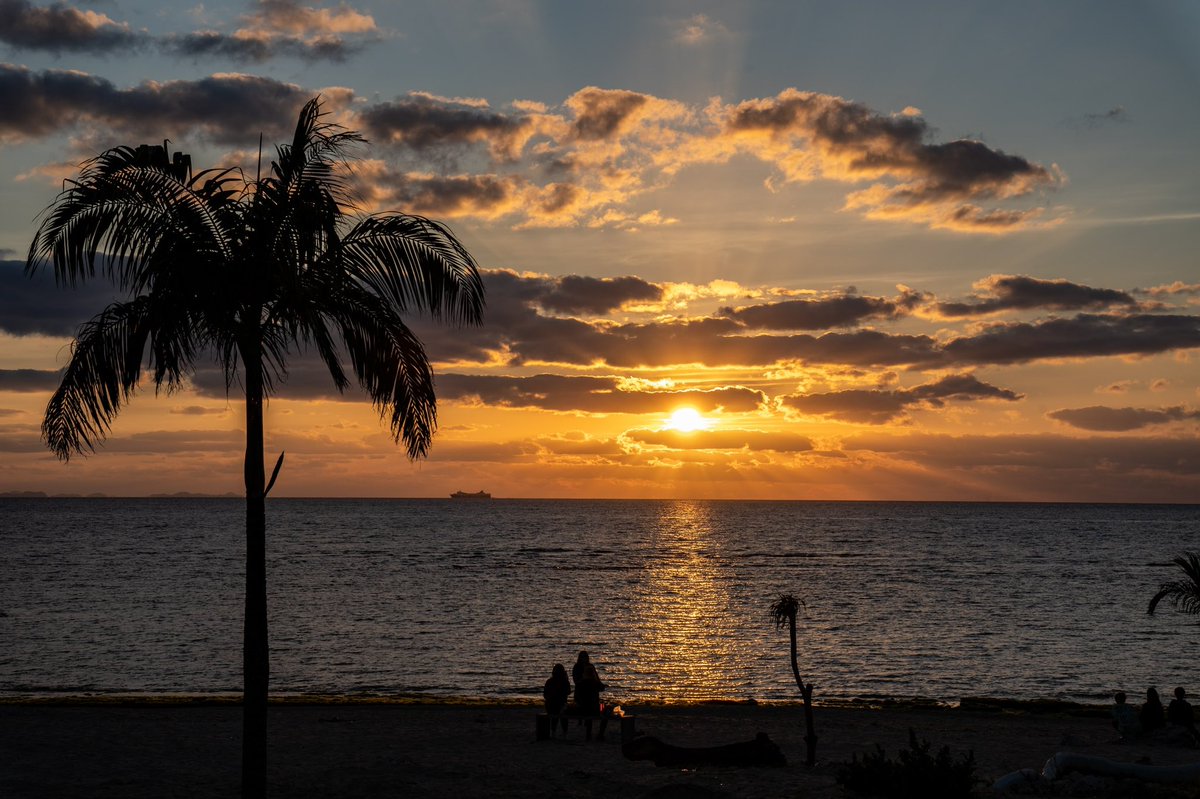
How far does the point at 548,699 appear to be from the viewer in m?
24.3

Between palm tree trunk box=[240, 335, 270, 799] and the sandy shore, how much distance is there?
14.6 ft

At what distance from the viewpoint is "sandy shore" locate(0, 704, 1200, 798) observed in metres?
18.4

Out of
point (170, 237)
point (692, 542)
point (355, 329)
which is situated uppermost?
point (170, 237)

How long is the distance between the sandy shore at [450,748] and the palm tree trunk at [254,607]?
4.46 m

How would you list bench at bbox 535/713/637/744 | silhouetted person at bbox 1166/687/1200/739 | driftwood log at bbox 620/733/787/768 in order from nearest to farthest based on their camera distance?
driftwood log at bbox 620/733/787/768 → bench at bbox 535/713/637/744 → silhouetted person at bbox 1166/687/1200/739

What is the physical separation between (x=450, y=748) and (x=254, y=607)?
10.8 m

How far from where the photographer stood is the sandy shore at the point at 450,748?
18359 millimetres

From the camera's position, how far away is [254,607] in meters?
13.5

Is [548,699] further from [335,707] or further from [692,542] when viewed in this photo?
[692,542]

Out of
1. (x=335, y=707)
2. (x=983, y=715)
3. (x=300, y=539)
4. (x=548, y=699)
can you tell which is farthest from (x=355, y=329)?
(x=300, y=539)

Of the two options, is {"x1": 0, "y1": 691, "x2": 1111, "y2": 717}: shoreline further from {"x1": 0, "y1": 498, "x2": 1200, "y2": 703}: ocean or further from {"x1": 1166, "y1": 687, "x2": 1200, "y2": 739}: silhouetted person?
{"x1": 1166, "y1": 687, "x2": 1200, "y2": 739}: silhouetted person

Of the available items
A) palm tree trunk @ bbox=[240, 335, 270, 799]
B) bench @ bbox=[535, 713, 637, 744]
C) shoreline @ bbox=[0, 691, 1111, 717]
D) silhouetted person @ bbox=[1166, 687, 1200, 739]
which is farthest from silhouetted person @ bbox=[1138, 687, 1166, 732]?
palm tree trunk @ bbox=[240, 335, 270, 799]

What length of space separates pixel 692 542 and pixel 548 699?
152 meters

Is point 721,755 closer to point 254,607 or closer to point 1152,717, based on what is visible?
point 254,607
